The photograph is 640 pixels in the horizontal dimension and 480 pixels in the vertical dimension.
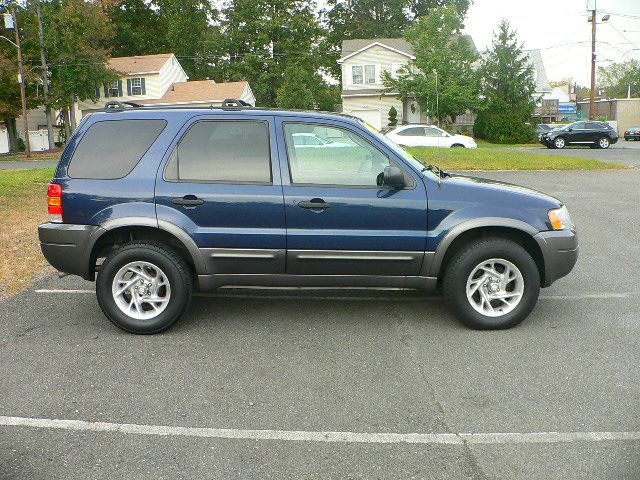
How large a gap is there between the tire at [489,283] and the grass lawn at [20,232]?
4.68 meters

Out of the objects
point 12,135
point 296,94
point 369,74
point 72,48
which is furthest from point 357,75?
point 12,135

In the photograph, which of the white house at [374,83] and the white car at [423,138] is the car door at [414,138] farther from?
the white house at [374,83]

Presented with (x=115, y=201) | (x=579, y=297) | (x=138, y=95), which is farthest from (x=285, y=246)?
(x=138, y=95)

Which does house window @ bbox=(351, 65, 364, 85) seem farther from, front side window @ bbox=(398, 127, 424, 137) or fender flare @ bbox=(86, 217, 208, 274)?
fender flare @ bbox=(86, 217, 208, 274)

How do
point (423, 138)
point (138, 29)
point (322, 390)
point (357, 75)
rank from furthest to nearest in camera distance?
1. point (138, 29)
2. point (357, 75)
3. point (423, 138)
4. point (322, 390)

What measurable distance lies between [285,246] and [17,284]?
3.62 metres

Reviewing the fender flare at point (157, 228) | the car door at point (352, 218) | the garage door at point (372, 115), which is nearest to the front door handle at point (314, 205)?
the car door at point (352, 218)

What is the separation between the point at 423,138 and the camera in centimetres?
2900

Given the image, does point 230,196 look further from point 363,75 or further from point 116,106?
point 363,75

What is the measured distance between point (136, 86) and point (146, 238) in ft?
159

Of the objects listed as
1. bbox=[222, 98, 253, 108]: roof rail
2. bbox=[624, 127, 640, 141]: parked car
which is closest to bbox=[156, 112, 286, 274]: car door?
bbox=[222, 98, 253, 108]: roof rail

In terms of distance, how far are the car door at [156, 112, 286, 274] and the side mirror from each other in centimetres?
89

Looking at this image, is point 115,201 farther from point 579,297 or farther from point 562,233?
point 579,297

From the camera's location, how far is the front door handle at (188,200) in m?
5.32
